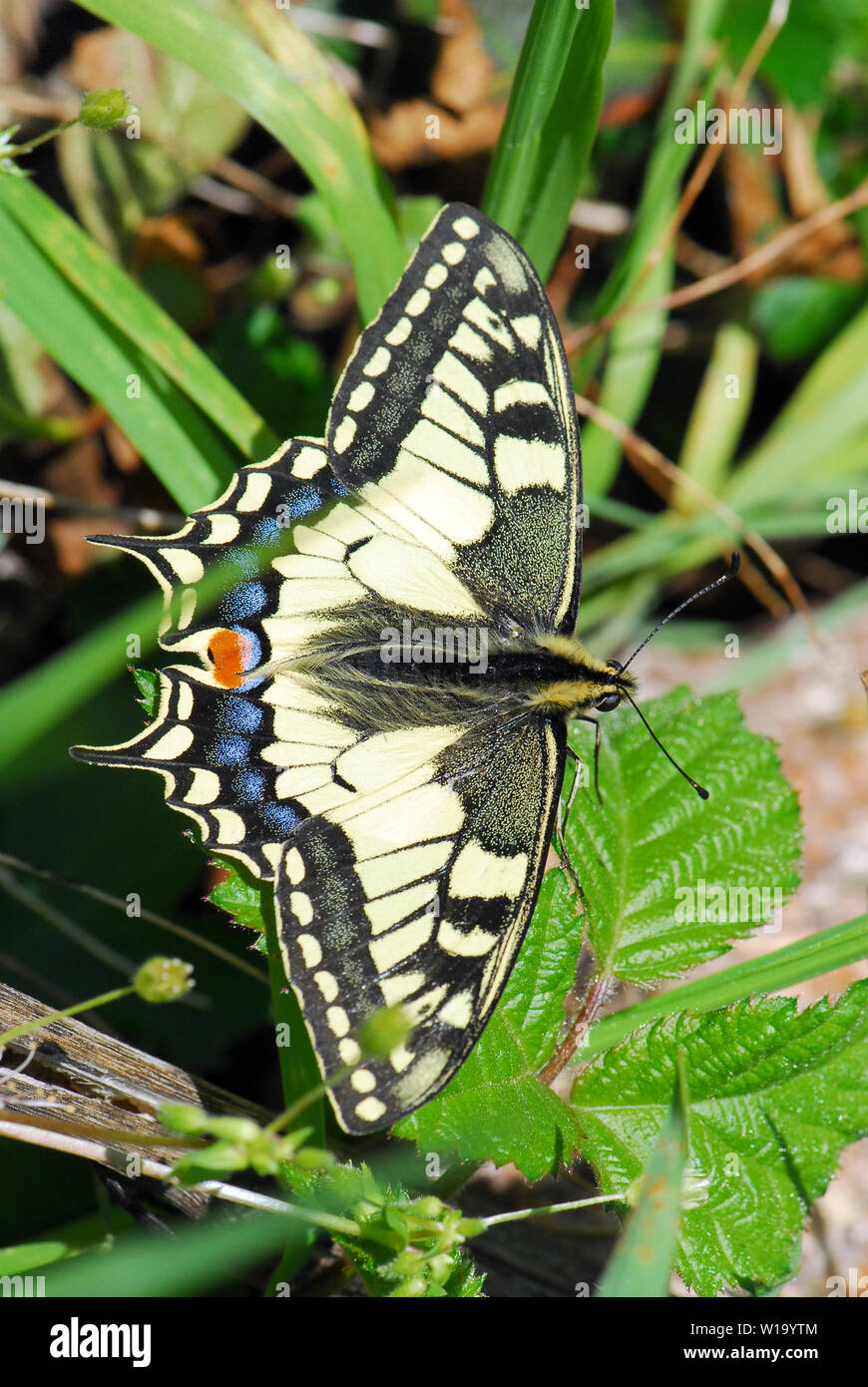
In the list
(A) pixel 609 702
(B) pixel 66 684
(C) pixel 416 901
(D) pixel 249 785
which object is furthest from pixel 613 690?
(B) pixel 66 684

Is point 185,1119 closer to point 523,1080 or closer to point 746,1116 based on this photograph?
point 523,1080

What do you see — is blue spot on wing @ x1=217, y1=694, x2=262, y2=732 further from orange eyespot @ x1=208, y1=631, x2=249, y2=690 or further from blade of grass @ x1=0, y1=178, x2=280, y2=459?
blade of grass @ x1=0, y1=178, x2=280, y2=459

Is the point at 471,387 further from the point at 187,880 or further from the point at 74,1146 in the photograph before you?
the point at 74,1146

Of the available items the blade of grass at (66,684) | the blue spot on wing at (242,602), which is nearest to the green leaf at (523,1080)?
the blue spot on wing at (242,602)

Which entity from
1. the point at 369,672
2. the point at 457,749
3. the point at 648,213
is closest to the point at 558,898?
the point at 457,749

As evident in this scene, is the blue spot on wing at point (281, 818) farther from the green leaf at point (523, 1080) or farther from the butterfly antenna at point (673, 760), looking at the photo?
the butterfly antenna at point (673, 760)

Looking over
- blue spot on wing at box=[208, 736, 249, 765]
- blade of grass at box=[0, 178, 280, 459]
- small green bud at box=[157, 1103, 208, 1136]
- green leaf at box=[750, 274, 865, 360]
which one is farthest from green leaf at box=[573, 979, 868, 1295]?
green leaf at box=[750, 274, 865, 360]
